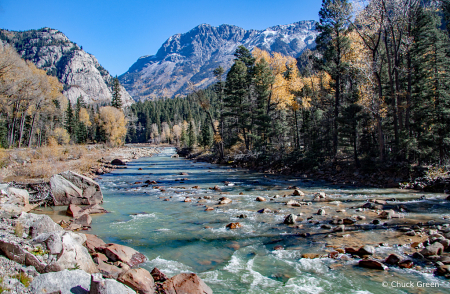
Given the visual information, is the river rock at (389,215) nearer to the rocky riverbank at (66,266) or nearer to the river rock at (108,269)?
the rocky riverbank at (66,266)

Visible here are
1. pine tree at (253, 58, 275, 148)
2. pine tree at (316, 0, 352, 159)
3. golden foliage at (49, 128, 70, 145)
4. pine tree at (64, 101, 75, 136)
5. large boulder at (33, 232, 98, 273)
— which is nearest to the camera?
large boulder at (33, 232, 98, 273)

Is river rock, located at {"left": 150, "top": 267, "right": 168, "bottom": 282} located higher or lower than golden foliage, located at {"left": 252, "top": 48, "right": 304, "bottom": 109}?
lower

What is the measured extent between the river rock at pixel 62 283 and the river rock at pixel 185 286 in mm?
1733

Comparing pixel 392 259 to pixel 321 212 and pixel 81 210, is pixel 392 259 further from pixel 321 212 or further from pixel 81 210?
pixel 81 210

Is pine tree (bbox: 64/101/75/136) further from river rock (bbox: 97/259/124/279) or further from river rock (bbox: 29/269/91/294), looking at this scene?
river rock (bbox: 29/269/91/294)

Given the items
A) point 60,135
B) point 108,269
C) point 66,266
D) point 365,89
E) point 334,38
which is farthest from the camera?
point 60,135

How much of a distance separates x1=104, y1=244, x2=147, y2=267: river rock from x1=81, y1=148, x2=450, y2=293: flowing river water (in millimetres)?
354

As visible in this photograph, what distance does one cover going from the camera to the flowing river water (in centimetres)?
654

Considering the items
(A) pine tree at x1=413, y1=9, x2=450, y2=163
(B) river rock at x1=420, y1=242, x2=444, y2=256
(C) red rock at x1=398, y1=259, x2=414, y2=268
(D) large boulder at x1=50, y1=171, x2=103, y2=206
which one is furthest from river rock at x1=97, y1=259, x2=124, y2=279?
(A) pine tree at x1=413, y1=9, x2=450, y2=163

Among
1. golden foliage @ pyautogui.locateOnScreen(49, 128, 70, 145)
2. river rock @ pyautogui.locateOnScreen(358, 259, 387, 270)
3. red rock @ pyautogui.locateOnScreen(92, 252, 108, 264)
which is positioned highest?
golden foliage @ pyautogui.locateOnScreen(49, 128, 70, 145)

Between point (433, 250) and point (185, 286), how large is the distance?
713 centimetres

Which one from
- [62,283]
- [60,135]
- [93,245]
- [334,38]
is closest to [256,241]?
[93,245]

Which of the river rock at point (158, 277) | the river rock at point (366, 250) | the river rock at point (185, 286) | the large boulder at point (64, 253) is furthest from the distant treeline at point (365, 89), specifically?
the large boulder at point (64, 253)

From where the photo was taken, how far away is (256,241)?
30.7 feet
